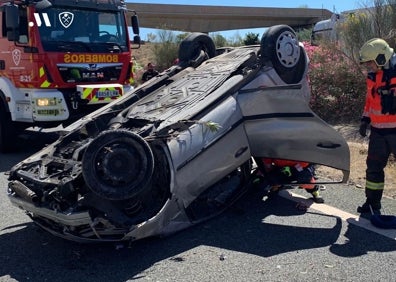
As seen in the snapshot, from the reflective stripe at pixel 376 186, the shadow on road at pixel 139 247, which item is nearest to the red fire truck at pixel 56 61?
the shadow on road at pixel 139 247

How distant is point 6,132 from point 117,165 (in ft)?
18.6

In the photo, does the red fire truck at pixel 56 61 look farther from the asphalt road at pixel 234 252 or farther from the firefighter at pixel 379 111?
the firefighter at pixel 379 111

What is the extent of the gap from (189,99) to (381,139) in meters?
1.94

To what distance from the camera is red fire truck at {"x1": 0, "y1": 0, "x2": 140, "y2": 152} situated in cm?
799

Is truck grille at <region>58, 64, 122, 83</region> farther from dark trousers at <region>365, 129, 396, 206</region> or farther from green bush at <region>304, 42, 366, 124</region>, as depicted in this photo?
dark trousers at <region>365, 129, 396, 206</region>

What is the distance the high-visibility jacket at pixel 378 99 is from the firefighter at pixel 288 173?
838 millimetres

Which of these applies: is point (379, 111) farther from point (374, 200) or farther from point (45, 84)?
point (45, 84)

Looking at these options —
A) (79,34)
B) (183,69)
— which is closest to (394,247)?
(183,69)

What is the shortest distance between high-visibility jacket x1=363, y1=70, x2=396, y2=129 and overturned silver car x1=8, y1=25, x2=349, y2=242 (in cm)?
41

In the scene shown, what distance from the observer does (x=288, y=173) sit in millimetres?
5262

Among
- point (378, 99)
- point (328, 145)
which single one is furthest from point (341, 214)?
point (378, 99)

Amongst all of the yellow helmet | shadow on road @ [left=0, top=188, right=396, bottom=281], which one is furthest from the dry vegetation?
the yellow helmet

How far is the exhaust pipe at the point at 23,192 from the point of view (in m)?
3.97

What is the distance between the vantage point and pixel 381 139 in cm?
474
